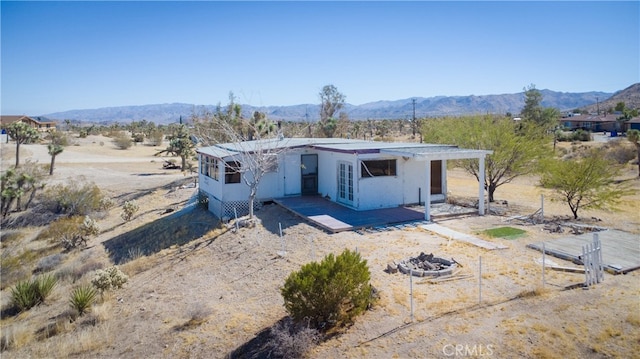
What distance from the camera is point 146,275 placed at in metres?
13.8

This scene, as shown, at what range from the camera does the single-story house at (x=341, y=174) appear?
17094 millimetres

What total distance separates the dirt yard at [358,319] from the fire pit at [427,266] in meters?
0.31

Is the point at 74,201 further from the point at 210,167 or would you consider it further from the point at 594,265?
the point at 594,265

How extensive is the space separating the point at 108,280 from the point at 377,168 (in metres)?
10.00

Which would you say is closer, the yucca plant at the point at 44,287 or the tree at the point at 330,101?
the yucca plant at the point at 44,287

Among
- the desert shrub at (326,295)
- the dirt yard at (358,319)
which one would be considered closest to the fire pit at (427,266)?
the dirt yard at (358,319)

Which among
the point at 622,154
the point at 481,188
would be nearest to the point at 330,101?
the point at 622,154

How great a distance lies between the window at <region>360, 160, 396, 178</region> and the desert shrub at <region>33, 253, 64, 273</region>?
11.7 m

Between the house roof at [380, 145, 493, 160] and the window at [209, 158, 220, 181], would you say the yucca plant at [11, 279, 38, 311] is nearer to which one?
the window at [209, 158, 220, 181]

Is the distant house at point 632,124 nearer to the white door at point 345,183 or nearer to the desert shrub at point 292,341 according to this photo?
the white door at point 345,183

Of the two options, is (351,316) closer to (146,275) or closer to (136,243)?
(146,275)

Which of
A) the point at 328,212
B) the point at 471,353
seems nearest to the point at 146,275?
the point at 328,212

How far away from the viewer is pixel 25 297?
12.6 meters

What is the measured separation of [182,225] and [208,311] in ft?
30.5
